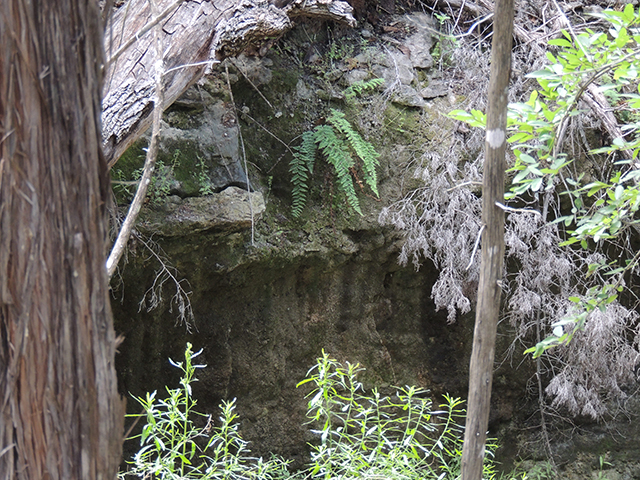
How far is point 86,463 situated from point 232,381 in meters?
2.83

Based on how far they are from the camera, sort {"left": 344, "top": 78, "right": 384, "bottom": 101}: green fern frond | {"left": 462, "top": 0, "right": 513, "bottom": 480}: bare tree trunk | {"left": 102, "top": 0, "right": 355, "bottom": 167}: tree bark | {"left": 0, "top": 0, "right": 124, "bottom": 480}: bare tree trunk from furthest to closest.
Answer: {"left": 344, "top": 78, "right": 384, "bottom": 101}: green fern frond, {"left": 102, "top": 0, "right": 355, "bottom": 167}: tree bark, {"left": 462, "top": 0, "right": 513, "bottom": 480}: bare tree trunk, {"left": 0, "top": 0, "right": 124, "bottom": 480}: bare tree trunk

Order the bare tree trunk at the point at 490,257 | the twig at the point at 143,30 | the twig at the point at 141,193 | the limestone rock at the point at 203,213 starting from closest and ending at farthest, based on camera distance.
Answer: the bare tree trunk at the point at 490,257 → the twig at the point at 143,30 → the twig at the point at 141,193 → the limestone rock at the point at 203,213

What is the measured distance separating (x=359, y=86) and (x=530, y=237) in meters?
1.57

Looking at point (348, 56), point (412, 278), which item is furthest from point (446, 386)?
point (348, 56)

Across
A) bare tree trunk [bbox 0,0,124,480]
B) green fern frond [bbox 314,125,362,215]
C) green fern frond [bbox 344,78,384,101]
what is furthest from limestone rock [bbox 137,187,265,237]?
bare tree trunk [bbox 0,0,124,480]

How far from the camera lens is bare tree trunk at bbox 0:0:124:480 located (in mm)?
961

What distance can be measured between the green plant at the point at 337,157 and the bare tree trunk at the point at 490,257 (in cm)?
194

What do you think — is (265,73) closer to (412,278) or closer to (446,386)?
(412,278)

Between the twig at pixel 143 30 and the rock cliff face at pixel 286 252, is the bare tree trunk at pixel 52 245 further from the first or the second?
the rock cliff face at pixel 286 252

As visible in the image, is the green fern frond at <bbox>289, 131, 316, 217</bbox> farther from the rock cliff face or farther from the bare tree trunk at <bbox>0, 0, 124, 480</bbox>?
the bare tree trunk at <bbox>0, 0, 124, 480</bbox>

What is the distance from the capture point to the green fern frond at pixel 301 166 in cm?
362

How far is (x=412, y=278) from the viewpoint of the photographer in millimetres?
4102

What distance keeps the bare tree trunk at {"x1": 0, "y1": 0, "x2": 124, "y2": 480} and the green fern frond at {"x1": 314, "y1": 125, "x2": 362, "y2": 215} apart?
251 centimetres

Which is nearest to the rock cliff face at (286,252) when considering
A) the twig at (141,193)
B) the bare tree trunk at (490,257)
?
the twig at (141,193)
